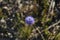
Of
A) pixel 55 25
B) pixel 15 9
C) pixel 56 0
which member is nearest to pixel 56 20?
pixel 55 25

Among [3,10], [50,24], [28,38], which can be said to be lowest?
[28,38]

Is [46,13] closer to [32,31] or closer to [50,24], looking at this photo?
[50,24]

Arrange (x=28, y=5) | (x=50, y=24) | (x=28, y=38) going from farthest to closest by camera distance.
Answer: (x=28, y=5) < (x=50, y=24) < (x=28, y=38)

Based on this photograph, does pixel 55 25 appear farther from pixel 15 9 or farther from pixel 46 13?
pixel 15 9

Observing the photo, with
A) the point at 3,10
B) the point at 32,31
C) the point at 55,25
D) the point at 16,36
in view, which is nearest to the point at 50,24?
the point at 55,25

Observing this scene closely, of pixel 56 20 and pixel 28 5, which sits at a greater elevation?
pixel 28 5

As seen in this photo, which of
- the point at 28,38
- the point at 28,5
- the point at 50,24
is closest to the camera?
the point at 28,38

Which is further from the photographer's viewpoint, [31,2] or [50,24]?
[31,2]
